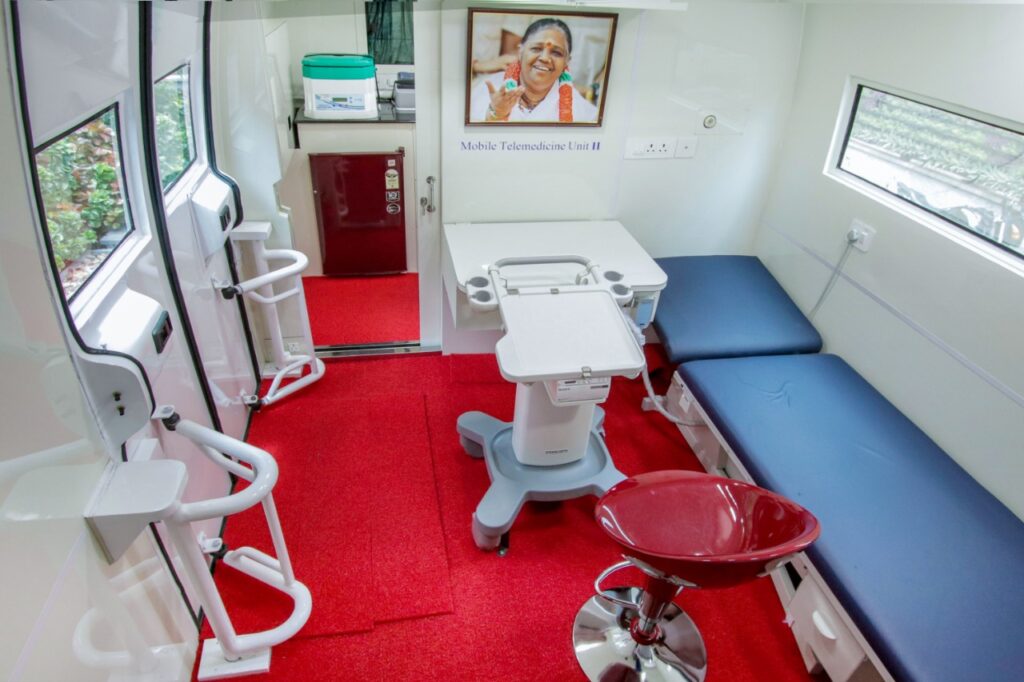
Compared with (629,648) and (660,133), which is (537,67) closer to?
(660,133)

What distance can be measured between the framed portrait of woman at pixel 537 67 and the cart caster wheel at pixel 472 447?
1467 mm

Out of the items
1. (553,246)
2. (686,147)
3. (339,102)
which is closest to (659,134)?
(686,147)

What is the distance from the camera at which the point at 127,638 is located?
1.51 m

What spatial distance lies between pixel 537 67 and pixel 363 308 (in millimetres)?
1962

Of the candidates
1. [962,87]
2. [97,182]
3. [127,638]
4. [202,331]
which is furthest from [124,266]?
[962,87]

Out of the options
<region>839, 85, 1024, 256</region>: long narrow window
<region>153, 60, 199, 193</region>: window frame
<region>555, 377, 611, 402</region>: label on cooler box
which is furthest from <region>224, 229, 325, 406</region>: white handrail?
<region>839, 85, 1024, 256</region>: long narrow window

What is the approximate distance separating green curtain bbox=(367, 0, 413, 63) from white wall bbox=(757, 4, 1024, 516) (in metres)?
2.46

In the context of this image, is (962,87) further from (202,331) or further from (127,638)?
(127,638)

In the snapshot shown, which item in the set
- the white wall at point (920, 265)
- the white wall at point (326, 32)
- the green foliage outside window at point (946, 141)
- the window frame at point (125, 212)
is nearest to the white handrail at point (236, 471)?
the window frame at point (125, 212)

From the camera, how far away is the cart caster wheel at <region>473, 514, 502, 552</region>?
2281 millimetres

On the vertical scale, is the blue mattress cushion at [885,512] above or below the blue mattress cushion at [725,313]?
below

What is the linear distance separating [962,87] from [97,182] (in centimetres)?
293

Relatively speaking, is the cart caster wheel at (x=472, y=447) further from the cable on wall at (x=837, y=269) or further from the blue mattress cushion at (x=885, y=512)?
the cable on wall at (x=837, y=269)

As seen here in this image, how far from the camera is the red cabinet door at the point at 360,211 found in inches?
149
